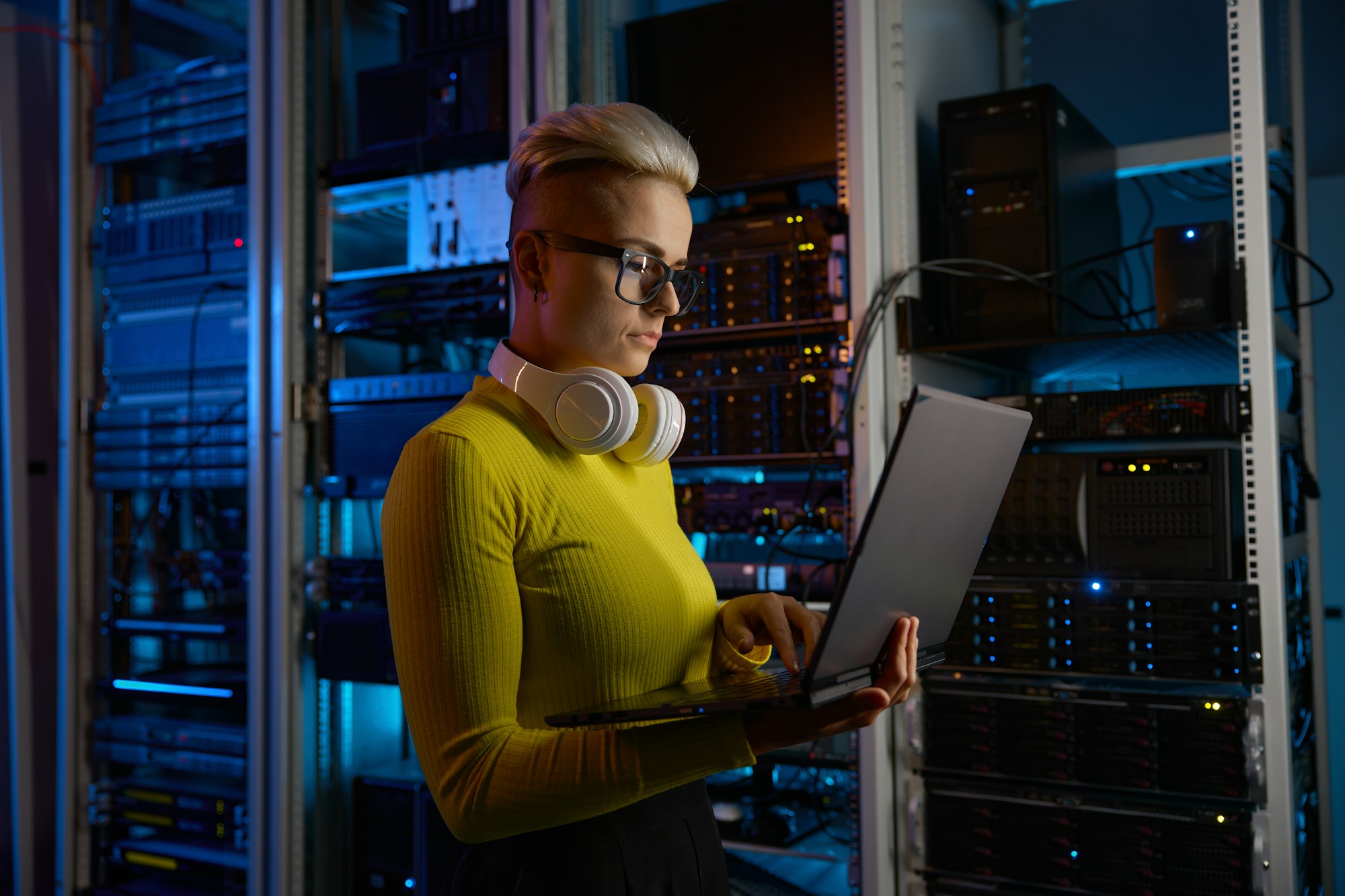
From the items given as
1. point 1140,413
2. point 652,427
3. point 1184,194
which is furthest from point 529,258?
point 1184,194

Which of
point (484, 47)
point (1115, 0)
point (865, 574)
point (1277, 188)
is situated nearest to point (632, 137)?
point (865, 574)

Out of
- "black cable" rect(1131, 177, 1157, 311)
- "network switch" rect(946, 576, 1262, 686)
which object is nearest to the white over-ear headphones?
"network switch" rect(946, 576, 1262, 686)

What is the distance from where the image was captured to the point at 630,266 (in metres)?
1.02

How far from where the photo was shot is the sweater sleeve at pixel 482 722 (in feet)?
2.83

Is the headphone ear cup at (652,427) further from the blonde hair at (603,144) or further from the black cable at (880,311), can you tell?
the black cable at (880,311)

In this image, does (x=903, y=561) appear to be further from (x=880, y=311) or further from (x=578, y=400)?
(x=880, y=311)

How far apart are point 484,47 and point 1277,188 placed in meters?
1.84

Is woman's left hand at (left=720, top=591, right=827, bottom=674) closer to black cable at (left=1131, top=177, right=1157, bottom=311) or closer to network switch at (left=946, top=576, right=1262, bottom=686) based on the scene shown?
network switch at (left=946, top=576, right=1262, bottom=686)

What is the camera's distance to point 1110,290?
2.75 metres

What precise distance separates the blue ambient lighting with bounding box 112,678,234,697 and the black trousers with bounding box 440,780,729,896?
72.2 inches

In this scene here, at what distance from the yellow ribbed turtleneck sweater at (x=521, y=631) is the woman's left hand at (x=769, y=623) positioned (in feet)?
0.48


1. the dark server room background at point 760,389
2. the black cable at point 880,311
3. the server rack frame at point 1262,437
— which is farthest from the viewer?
the black cable at point 880,311

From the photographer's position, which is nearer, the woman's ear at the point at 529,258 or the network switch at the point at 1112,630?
the woman's ear at the point at 529,258

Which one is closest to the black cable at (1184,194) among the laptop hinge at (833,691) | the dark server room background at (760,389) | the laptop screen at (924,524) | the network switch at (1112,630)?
the dark server room background at (760,389)
